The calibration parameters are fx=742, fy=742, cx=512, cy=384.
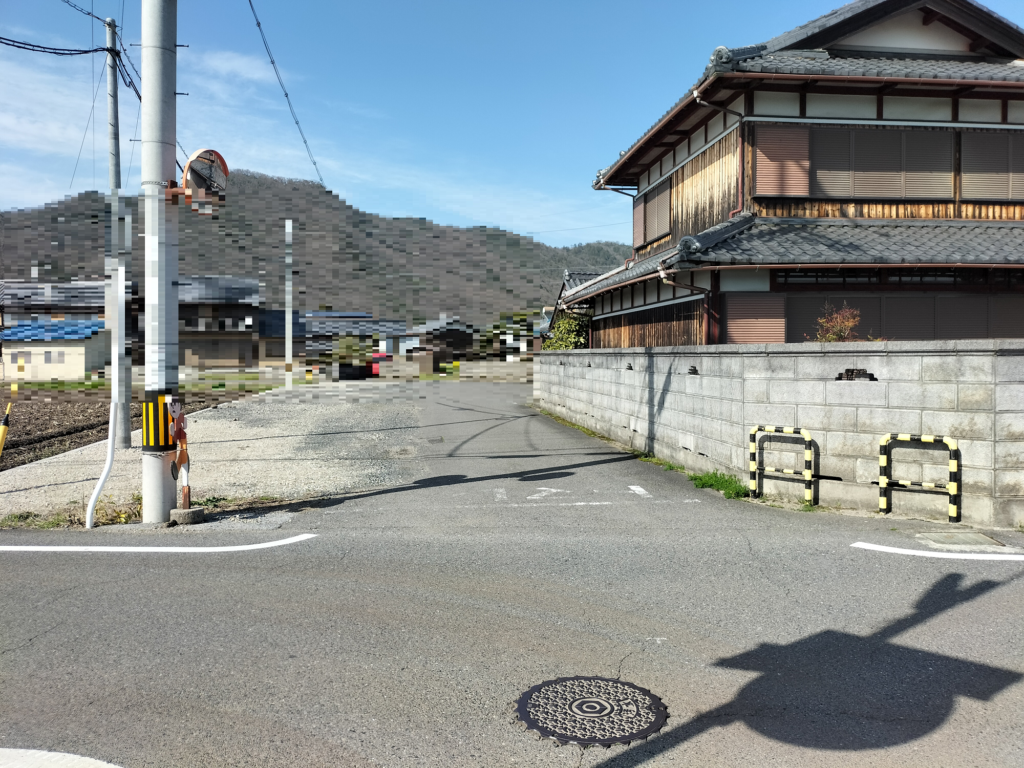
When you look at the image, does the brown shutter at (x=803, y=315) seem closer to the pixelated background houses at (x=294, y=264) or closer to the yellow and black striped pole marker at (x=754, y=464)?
the yellow and black striped pole marker at (x=754, y=464)

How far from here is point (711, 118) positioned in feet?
49.3

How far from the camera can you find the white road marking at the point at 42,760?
2.97 m

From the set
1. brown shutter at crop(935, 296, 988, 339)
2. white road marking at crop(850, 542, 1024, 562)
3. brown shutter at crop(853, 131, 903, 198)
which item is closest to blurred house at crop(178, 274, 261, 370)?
brown shutter at crop(853, 131, 903, 198)

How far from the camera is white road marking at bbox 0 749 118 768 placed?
2969 mm

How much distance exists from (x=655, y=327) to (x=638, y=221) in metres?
5.11

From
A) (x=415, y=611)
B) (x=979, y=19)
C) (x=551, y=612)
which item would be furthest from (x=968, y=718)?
(x=979, y=19)

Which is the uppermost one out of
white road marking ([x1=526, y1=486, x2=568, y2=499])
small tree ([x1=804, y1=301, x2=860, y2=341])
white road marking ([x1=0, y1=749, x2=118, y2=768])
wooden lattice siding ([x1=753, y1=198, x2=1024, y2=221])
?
wooden lattice siding ([x1=753, y1=198, x2=1024, y2=221])

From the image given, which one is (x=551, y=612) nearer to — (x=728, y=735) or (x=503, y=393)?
(x=728, y=735)

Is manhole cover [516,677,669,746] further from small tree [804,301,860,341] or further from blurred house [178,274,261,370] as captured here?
blurred house [178,274,261,370]

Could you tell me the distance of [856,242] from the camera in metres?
12.9

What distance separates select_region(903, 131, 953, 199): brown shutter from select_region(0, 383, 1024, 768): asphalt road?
9387mm

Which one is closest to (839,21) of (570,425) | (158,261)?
(570,425)

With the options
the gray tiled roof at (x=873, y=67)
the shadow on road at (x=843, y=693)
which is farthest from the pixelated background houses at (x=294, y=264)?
the gray tiled roof at (x=873, y=67)

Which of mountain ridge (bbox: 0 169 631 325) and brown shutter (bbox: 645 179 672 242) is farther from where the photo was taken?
brown shutter (bbox: 645 179 672 242)
